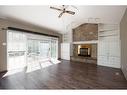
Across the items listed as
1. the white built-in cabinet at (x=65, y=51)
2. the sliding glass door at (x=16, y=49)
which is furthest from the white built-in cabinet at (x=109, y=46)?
the sliding glass door at (x=16, y=49)

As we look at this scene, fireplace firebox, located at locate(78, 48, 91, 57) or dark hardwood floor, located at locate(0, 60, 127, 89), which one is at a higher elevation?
fireplace firebox, located at locate(78, 48, 91, 57)

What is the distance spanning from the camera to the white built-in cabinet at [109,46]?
6.36 m

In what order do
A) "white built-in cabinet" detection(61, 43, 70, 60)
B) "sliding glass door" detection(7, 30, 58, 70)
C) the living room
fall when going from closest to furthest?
the living room < "sliding glass door" detection(7, 30, 58, 70) < "white built-in cabinet" detection(61, 43, 70, 60)

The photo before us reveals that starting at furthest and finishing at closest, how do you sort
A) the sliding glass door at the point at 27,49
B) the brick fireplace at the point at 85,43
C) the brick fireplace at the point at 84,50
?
the brick fireplace at the point at 84,50
the brick fireplace at the point at 85,43
the sliding glass door at the point at 27,49

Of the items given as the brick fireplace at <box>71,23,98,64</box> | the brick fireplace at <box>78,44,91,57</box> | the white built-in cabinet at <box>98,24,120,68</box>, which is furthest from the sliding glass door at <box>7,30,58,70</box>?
the white built-in cabinet at <box>98,24,120,68</box>

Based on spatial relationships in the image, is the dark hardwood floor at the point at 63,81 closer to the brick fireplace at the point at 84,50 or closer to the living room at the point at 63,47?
the living room at the point at 63,47

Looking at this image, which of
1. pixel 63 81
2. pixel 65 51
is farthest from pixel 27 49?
pixel 65 51

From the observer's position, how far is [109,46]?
6.68 metres

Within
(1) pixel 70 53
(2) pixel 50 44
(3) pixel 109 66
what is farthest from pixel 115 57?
(2) pixel 50 44

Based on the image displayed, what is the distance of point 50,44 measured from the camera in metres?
9.12

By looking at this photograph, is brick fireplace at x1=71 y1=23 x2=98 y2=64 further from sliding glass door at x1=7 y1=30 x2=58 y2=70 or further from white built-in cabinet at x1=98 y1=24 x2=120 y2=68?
sliding glass door at x1=7 y1=30 x2=58 y2=70

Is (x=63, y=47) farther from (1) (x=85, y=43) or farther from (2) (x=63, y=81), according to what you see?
(2) (x=63, y=81)

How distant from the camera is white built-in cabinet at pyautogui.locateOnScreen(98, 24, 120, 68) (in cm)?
636
